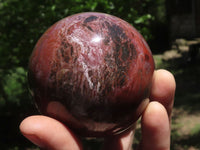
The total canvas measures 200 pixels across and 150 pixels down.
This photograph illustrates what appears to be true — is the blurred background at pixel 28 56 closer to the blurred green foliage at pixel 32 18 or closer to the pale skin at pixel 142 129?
the blurred green foliage at pixel 32 18

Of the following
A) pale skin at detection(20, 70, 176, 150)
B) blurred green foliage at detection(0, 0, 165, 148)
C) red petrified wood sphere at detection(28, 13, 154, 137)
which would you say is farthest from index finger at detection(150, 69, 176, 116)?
blurred green foliage at detection(0, 0, 165, 148)

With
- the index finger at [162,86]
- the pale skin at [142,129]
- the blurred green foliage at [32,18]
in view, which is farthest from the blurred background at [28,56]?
the pale skin at [142,129]

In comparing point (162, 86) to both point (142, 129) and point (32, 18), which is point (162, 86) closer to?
point (142, 129)

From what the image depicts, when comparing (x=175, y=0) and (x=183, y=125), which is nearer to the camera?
(x=183, y=125)

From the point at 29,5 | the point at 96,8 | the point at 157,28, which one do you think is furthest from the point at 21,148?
the point at 157,28

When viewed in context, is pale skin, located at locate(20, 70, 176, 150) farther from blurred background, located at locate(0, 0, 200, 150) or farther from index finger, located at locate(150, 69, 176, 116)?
blurred background, located at locate(0, 0, 200, 150)

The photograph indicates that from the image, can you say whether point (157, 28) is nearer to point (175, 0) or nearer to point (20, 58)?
point (175, 0)

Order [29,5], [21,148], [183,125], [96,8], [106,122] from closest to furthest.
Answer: [106,122] → [96,8] → [29,5] → [21,148] → [183,125]
